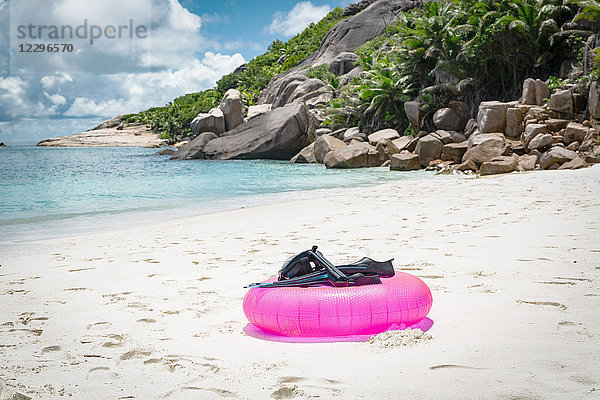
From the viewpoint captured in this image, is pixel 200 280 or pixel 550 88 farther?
pixel 550 88

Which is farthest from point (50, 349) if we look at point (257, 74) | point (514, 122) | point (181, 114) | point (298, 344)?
point (181, 114)

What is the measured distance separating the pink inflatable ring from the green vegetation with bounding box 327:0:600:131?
19.3m

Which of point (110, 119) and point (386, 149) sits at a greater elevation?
point (110, 119)

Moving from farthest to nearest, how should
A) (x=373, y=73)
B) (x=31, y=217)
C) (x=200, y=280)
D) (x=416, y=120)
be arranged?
(x=373, y=73) → (x=416, y=120) → (x=31, y=217) → (x=200, y=280)

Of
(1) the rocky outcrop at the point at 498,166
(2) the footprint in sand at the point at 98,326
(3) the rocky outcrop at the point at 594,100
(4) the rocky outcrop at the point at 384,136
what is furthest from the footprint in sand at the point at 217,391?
(4) the rocky outcrop at the point at 384,136

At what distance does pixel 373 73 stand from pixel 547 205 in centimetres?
2511

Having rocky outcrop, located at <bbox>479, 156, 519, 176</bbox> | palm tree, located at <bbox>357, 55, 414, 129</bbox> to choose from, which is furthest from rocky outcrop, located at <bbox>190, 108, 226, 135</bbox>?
rocky outcrop, located at <bbox>479, 156, 519, 176</bbox>

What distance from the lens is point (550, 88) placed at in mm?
20203

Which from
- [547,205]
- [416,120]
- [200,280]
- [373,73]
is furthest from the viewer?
[373,73]

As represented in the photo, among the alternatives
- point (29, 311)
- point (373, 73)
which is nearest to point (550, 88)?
point (373, 73)

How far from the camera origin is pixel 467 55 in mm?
24125

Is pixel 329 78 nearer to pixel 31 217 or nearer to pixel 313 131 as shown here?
pixel 313 131

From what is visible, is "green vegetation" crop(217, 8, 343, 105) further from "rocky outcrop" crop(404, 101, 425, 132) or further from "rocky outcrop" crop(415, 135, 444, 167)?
"rocky outcrop" crop(415, 135, 444, 167)

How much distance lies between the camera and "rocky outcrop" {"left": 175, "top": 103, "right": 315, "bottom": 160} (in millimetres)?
32844
